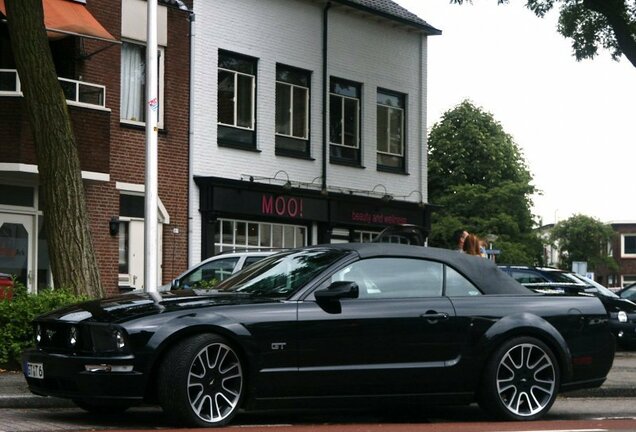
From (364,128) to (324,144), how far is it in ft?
6.17

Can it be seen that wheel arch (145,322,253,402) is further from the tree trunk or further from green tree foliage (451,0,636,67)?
green tree foliage (451,0,636,67)

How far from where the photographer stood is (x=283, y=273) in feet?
35.3

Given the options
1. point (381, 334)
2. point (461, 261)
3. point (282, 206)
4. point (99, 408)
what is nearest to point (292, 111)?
point (282, 206)

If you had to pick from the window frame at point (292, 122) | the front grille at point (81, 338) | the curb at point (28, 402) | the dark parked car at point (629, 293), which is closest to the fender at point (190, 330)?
the front grille at point (81, 338)

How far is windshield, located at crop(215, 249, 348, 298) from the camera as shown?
1053 centimetres

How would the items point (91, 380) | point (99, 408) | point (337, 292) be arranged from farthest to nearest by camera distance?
point (99, 408) < point (337, 292) < point (91, 380)

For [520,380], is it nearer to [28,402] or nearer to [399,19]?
[28,402]

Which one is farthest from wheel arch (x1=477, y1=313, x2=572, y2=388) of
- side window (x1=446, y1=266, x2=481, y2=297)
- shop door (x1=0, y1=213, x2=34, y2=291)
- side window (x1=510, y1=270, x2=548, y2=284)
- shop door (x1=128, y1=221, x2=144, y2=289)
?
shop door (x1=128, y1=221, x2=144, y2=289)

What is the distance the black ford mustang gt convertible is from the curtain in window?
15977 mm

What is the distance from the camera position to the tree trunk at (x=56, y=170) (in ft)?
51.5

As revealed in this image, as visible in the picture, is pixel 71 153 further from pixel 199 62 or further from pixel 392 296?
pixel 199 62

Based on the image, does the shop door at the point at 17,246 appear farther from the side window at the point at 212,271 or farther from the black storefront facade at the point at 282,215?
the side window at the point at 212,271

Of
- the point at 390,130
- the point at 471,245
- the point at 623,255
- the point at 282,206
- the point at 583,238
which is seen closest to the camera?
the point at 471,245

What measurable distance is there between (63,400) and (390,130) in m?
23.9
